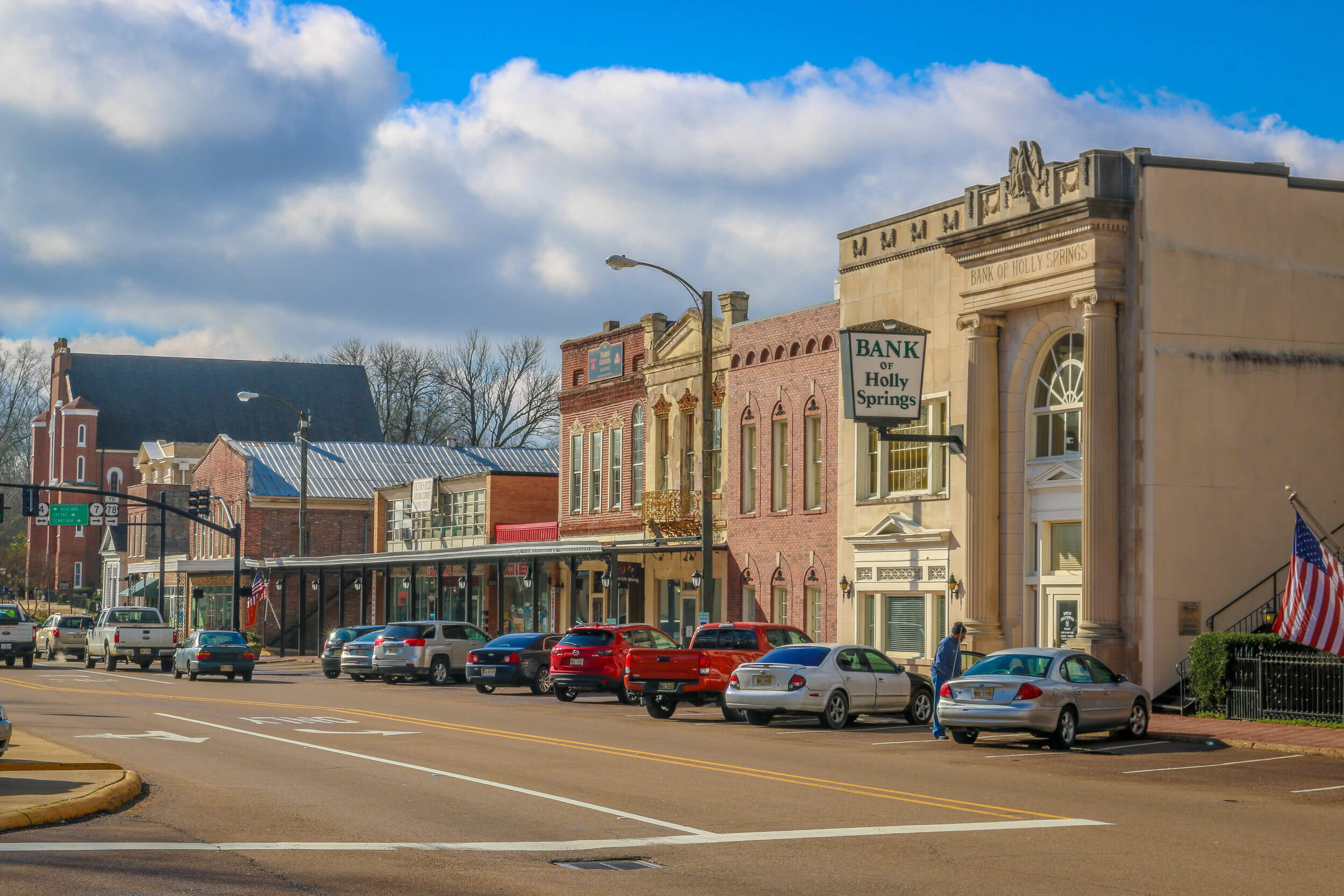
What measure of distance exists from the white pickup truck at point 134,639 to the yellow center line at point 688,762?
1579 cm

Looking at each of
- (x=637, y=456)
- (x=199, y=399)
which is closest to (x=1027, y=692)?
(x=637, y=456)

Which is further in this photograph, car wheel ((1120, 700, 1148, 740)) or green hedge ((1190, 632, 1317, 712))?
green hedge ((1190, 632, 1317, 712))

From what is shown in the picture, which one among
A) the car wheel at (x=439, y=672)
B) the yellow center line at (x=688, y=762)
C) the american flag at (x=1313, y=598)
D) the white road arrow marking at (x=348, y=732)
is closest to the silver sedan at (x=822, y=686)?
the yellow center line at (x=688, y=762)

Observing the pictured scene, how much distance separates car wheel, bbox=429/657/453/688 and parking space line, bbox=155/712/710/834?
14.7 meters

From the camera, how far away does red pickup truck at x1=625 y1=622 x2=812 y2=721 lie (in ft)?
85.6

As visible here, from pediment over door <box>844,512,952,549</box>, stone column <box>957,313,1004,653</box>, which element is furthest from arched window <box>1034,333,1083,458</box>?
pediment over door <box>844,512,952,549</box>

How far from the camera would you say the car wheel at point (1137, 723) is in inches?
864

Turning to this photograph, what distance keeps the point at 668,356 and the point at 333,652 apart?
40.3 ft

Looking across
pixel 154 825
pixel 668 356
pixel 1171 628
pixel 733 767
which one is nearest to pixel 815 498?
pixel 668 356

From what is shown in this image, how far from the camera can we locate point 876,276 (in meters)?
34.2

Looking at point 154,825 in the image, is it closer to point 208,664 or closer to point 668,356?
point 208,664

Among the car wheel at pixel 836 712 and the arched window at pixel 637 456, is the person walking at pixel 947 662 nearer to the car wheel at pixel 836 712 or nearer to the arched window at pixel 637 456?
the car wheel at pixel 836 712

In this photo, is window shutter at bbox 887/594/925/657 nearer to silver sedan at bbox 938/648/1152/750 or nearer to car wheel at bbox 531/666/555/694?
car wheel at bbox 531/666/555/694

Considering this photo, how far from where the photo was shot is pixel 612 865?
34.7 ft
